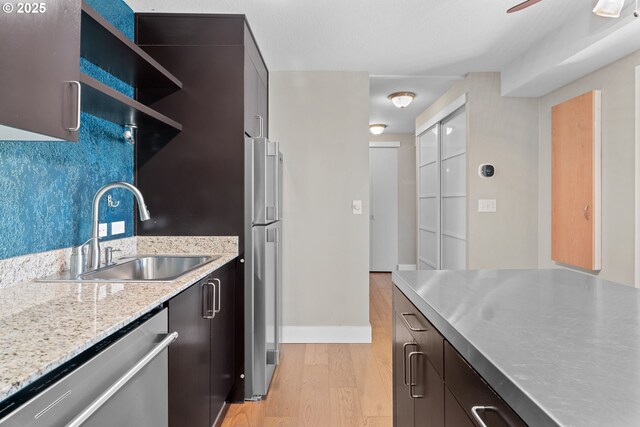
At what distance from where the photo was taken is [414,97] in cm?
438

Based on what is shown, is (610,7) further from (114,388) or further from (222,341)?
(222,341)

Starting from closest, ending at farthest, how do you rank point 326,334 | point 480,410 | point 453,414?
1. point 480,410
2. point 453,414
3. point 326,334

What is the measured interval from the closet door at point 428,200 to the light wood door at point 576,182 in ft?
5.05

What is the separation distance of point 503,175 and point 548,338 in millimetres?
2980

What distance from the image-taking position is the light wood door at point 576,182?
8.90ft

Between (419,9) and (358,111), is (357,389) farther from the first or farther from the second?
(419,9)

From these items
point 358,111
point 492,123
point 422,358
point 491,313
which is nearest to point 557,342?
point 491,313

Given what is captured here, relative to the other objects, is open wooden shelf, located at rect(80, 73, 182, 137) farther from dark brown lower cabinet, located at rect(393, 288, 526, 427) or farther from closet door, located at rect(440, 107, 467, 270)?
closet door, located at rect(440, 107, 467, 270)

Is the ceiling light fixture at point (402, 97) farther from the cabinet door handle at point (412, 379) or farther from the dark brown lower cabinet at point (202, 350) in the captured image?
the cabinet door handle at point (412, 379)

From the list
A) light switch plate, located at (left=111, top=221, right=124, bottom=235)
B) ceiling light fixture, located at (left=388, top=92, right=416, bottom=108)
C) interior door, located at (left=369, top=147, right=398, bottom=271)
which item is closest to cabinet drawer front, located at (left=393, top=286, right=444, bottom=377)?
light switch plate, located at (left=111, top=221, right=124, bottom=235)

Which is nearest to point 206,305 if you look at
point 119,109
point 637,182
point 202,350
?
point 202,350

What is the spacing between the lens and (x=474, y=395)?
770 millimetres

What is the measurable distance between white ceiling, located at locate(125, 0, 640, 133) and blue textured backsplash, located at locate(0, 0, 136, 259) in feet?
2.72

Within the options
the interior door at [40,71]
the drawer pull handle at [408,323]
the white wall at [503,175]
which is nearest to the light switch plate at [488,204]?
the white wall at [503,175]
